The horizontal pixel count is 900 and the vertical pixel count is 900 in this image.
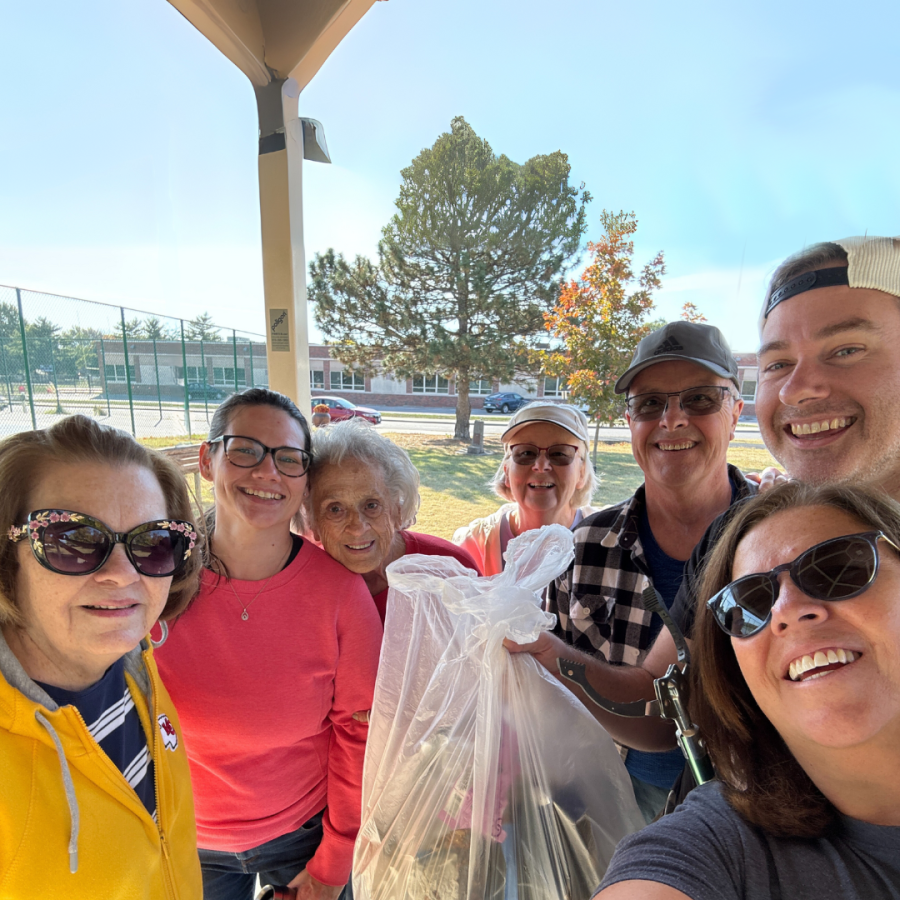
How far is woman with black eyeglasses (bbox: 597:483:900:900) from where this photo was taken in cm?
69

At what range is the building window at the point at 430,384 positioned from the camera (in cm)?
1064

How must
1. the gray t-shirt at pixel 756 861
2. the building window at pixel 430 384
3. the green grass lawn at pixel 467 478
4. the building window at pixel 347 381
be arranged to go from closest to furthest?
1. the gray t-shirt at pixel 756 861
2. the green grass lawn at pixel 467 478
3. the building window at pixel 430 384
4. the building window at pixel 347 381

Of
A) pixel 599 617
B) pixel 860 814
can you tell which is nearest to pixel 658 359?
pixel 599 617

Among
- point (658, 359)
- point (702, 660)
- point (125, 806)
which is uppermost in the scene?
point (658, 359)

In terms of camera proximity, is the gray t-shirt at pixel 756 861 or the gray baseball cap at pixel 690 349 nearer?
the gray t-shirt at pixel 756 861

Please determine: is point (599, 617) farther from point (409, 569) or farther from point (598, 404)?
point (598, 404)

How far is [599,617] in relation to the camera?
A: 4.87ft

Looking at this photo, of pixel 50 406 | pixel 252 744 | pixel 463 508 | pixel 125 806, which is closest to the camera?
pixel 125 806

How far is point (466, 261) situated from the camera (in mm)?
9695

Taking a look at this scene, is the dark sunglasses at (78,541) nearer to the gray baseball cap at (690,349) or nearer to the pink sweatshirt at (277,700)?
the pink sweatshirt at (277,700)

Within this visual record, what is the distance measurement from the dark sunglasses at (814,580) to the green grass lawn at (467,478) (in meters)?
3.87

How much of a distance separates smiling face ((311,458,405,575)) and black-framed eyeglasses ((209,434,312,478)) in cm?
17

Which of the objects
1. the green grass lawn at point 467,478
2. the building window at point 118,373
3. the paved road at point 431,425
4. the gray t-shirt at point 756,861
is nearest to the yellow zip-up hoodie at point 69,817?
the gray t-shirt at point 756,861

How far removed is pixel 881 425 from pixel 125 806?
5.77 feet
